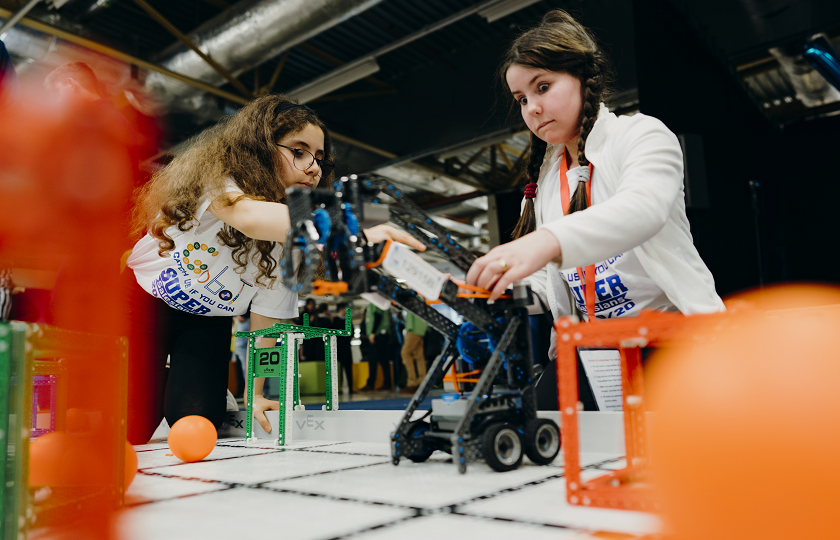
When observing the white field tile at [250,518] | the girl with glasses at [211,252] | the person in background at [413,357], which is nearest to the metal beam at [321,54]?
the person in background at [413,357]

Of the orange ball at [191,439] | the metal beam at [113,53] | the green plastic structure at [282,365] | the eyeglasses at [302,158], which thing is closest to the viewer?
the orange ball at [191,439]

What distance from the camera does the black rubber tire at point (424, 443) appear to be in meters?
1.30

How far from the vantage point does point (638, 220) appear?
981 millimetres

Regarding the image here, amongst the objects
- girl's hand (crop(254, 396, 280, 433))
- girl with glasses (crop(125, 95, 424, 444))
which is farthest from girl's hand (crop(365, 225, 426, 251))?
girl's hand (crop(254, 396, 280, 433))

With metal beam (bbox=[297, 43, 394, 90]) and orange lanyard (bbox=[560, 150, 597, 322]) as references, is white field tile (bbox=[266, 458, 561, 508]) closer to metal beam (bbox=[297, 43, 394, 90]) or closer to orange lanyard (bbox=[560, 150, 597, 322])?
orange lanyard (bbox=[560, 150, 597, 322])

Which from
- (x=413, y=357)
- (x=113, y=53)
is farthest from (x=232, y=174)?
(x=413, y=357)

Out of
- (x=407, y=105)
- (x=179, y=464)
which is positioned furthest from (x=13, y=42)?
(x=179, y=464)

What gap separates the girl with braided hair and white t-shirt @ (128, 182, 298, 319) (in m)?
0.97

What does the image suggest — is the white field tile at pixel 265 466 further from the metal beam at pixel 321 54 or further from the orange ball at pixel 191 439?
the metal beam at pixel 321 54

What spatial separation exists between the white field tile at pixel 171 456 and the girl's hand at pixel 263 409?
226mm

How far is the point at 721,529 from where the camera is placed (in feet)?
2.06

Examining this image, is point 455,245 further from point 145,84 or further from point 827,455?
point 145,84

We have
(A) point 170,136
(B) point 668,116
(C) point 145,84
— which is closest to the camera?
(B) point 668,116

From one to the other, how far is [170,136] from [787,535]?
6.31m
